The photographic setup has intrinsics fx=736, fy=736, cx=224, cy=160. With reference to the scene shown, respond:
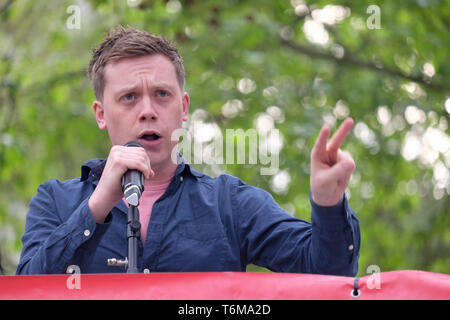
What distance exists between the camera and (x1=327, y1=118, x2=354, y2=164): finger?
2174 millimetres

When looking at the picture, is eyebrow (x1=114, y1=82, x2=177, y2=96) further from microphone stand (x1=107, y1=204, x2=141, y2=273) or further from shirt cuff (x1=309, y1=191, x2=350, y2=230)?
shirt cuff (x1=309, y1=191, x2=350, y2=230)

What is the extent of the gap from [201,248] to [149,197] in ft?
1.24

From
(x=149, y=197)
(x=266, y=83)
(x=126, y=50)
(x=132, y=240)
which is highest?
(x=266, y=83)

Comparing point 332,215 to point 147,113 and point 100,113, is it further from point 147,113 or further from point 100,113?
point 100,113

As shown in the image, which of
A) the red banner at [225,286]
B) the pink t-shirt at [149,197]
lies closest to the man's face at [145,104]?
the pink t-shirt at [149,197]

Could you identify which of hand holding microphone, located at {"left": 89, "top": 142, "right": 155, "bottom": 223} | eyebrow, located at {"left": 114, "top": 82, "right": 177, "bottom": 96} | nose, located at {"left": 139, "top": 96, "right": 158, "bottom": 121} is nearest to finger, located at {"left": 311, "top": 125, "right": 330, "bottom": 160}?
hand holding microphone, located at {"left": 89, "top": 142, "right": 155, "bottom": 223}

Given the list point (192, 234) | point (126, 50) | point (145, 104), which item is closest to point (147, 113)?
point (145, 104)

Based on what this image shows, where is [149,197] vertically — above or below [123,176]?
above

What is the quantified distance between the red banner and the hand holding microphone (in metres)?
0.28

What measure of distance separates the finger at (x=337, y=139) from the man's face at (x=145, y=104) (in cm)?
96

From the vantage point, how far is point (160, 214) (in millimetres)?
3049

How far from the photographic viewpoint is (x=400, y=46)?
851 cm
